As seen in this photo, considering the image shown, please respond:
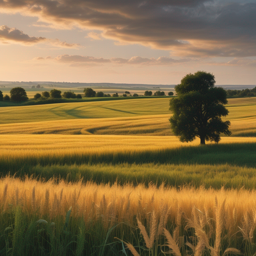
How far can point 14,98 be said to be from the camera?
318 feet

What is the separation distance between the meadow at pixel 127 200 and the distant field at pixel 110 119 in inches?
750

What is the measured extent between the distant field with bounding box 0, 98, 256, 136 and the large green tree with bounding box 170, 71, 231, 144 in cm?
1538

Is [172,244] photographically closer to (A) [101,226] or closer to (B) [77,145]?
(A) [101,226]

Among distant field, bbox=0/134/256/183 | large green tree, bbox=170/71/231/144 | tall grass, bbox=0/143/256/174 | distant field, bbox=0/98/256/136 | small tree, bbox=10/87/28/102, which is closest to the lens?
distant field, bbox=0/134/256/183

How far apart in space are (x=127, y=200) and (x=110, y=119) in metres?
44.9

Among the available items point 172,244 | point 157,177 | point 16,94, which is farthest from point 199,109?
point 16,94

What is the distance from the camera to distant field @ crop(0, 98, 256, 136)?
3700 cm

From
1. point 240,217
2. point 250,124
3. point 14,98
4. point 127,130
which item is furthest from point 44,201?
point 14,98

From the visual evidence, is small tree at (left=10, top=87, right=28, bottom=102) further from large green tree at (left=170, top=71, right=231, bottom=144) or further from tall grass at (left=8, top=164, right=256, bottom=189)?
tall grass at (left=8, top=164, right=256, bottom=189)

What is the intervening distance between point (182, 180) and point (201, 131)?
1179 cm

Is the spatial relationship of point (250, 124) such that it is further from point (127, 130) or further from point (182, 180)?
point (182, 180)

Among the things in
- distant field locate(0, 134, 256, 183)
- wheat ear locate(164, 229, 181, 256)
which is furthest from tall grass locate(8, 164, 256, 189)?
wheat ear locate(164, 229, 181, 256)

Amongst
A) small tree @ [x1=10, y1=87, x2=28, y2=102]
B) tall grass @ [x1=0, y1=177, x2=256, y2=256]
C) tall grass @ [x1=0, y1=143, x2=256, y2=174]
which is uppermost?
small tree @ [x1=10, y1=87, x2=28, y2=102]

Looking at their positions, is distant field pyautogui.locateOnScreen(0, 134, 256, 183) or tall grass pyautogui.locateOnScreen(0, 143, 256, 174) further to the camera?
tall grass pyautogui.locateOnScreen(0, 143, 256, 174)
